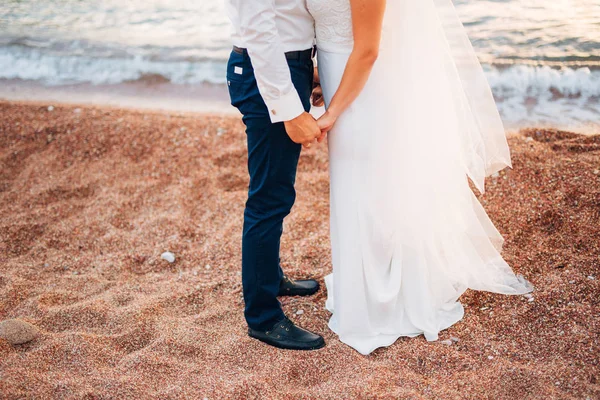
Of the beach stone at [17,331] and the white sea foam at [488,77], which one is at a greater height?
the white sea foam at [488,77]

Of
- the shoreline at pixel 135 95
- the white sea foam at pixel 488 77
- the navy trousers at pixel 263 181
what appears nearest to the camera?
the navy trousers at pixel 263 181

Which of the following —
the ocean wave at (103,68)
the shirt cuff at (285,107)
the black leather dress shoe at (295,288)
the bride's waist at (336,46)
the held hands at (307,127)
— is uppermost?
the bride's waist at (336,46)

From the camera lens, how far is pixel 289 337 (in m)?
2.48

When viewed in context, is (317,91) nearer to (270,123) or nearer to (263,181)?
(270,123)

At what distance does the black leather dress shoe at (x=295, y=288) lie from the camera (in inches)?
114

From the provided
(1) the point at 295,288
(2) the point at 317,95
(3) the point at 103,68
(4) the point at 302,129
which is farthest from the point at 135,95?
(4) the point at 302,129

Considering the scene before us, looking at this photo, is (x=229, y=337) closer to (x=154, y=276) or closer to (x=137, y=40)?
(x=154, y=276)

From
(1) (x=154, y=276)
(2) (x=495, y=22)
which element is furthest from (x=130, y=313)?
(2) (x=495, y=22)

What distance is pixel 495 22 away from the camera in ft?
20.2

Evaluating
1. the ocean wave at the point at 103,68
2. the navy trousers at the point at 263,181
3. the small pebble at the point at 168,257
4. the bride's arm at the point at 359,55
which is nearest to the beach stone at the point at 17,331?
the small pebble at the point at 168,257

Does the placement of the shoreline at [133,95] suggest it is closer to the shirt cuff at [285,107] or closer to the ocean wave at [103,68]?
the ocean wave at [103,68]

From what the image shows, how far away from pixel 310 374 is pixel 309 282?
0.70 meters

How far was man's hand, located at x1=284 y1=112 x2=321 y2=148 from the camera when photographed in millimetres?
2088

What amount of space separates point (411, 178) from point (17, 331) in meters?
1.88
